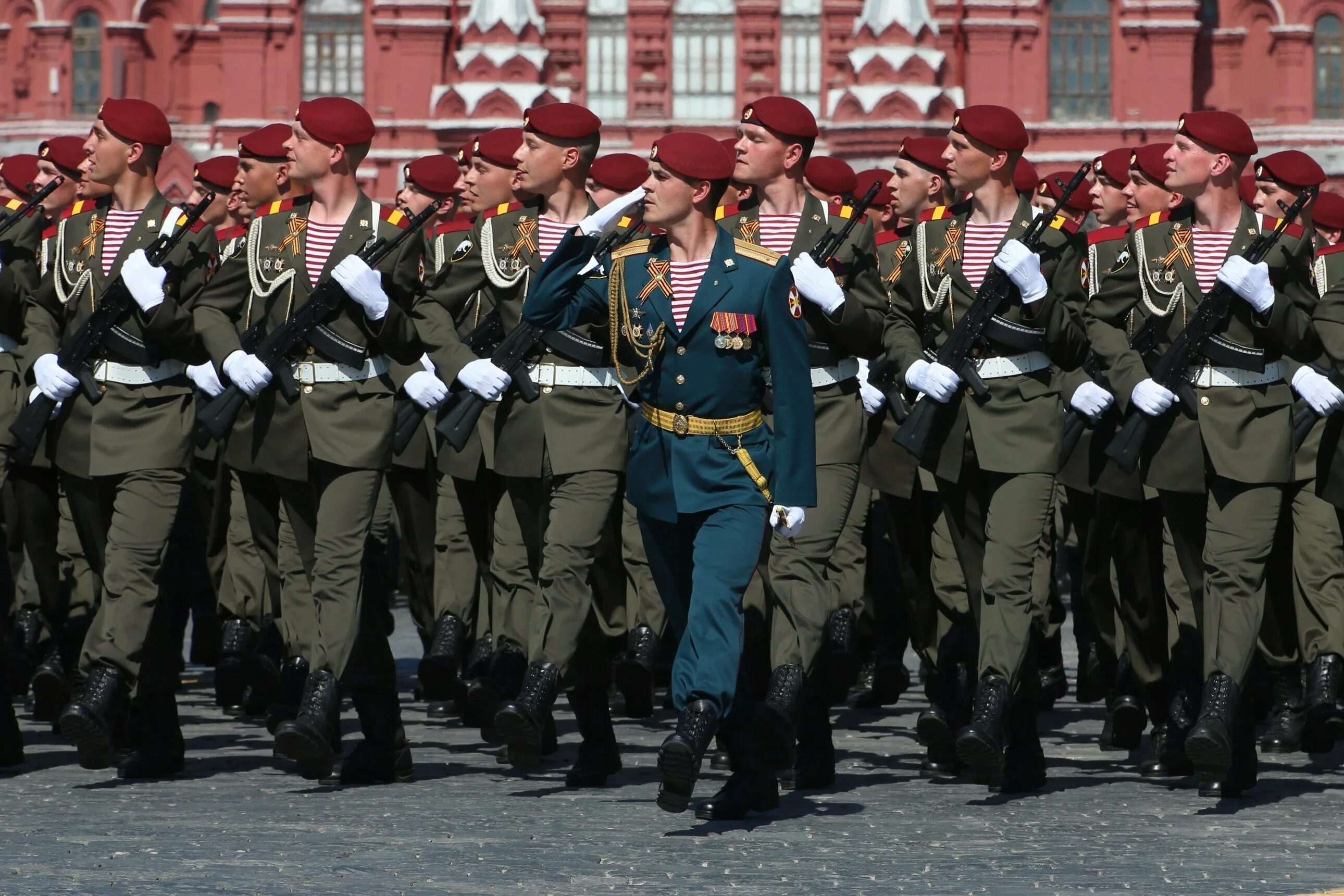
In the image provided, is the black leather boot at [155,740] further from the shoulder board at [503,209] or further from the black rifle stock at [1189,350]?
the black rifle stock at [1189,350]

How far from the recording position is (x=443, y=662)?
9.91 meters

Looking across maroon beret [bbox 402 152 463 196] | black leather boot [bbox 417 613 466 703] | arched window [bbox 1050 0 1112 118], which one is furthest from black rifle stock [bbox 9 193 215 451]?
arched window [bbox 1050 0 1112 118]

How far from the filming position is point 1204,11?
38594 mm

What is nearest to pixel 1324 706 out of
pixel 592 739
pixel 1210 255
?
pixel 1210 255

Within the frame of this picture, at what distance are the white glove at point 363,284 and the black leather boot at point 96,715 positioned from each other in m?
1.36

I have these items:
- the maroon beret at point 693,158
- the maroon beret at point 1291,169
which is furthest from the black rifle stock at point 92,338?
the maroon beret at point 1291,169

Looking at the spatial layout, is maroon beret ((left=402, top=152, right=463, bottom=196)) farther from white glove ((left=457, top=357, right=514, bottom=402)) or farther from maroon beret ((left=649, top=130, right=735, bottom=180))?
maroon beret ((left=649, top=130, right=735, bottom=180))

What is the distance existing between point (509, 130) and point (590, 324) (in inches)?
81.8

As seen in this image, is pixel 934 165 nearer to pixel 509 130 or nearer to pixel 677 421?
pixel 509 130

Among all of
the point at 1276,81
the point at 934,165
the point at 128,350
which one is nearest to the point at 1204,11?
the point at 1276,81

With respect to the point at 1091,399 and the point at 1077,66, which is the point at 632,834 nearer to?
the point at 1091,399

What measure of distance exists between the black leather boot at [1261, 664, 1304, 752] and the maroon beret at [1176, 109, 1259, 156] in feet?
7.01

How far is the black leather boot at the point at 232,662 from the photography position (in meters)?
9.85

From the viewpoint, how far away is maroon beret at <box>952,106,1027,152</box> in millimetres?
8328
